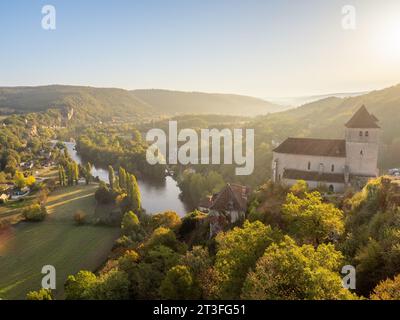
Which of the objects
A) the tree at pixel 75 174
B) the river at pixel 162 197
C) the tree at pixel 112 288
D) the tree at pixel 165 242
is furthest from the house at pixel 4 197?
the tree at pixel 112 288

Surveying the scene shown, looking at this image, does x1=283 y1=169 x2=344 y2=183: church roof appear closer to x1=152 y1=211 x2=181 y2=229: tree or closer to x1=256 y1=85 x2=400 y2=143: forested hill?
x1=152 y1=211 x2=181 y2=229: tree

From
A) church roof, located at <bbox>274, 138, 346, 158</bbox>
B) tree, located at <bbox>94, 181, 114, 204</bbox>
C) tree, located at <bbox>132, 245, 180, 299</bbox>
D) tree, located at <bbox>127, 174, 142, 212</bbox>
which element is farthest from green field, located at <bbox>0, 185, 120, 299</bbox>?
church roof, located at <bbox>274, 138, 346, 158</bbox>

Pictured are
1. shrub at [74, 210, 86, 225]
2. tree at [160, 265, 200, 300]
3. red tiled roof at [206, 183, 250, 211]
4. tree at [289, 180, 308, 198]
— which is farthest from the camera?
shrub at [74, 210, 86, 225]

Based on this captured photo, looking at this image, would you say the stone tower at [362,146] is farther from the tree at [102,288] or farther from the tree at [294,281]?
the tree at [102,288]

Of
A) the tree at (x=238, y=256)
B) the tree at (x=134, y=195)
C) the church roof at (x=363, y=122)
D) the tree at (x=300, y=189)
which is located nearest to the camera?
the tree at (x=238, y=256)

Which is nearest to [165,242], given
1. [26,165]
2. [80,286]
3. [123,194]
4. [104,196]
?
[80,286]

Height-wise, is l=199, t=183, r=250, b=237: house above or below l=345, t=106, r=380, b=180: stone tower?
below

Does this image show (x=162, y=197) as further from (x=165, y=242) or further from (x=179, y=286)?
(x=179, y=286)
